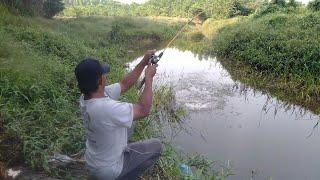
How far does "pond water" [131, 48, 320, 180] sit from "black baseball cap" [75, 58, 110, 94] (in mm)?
Answer: 3323

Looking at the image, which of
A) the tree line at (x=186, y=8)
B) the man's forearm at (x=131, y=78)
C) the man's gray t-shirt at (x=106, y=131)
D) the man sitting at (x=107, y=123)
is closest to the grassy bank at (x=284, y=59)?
the tree line at (x=186, y=8)

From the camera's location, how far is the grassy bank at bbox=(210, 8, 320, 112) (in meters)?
10.2

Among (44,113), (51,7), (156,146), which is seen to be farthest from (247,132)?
(51,7)

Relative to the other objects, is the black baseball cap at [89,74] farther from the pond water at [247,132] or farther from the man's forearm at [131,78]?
the pond water at [247,132]

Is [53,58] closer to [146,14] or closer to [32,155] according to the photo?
[32,155]

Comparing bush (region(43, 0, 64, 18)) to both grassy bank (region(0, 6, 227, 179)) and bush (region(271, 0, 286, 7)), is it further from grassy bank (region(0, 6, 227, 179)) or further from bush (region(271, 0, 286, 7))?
bush (region(271, 0, 286, 7))

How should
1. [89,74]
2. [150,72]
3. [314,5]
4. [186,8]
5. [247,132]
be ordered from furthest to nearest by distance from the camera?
[186,8] → [314,5] → [247,132] → [150,72] → [89,74]

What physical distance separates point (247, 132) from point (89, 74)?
5.14 meters

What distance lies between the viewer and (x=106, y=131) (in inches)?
136

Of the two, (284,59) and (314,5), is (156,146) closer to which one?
(284,59)

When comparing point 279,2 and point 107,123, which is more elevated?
point 279,2

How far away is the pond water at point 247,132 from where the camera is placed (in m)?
6.34

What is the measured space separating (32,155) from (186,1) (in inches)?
1775

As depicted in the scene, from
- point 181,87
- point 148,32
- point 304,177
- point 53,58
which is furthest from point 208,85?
point 148,32
